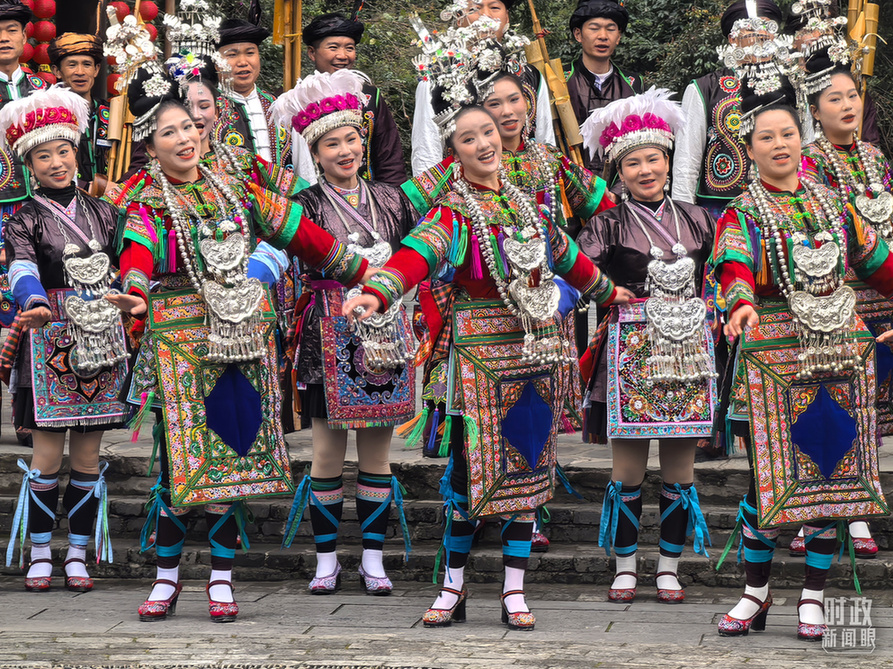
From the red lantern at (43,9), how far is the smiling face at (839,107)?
4.58m

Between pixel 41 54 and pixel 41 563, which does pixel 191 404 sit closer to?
pixel 41 563

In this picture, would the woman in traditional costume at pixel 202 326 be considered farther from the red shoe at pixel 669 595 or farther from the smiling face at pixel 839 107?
the smiling face at pixel 839 107

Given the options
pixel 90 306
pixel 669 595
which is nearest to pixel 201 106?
pixel 90 306

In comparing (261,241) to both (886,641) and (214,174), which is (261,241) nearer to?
(214,174)

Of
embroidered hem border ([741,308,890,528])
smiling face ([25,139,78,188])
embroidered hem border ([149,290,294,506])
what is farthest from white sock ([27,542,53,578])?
embroidered hem border ([741,308,890,528])

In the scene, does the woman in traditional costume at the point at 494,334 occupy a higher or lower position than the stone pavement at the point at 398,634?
higher

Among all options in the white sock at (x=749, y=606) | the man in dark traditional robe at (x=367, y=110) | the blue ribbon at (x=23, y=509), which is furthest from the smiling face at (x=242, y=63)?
the white sock at (x=749, y=606)

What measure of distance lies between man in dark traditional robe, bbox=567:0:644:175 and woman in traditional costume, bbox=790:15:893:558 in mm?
1388

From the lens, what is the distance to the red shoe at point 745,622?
461cm

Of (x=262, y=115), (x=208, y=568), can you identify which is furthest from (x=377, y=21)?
(x=208, y=568)

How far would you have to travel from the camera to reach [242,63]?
638cm

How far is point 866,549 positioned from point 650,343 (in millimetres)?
1276

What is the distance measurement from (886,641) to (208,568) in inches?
112

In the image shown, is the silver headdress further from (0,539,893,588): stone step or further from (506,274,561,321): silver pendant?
(0,539,893,588): stone step
